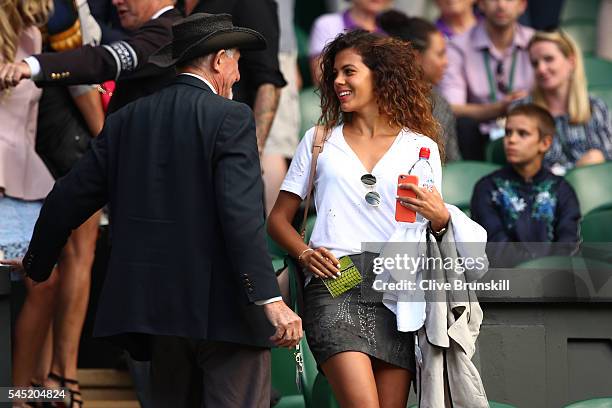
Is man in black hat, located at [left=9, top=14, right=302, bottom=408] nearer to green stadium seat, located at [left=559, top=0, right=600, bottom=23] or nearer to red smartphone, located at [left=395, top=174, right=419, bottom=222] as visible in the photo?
red smartphone, located at [left=395, top=174, right=419, bottom=222]

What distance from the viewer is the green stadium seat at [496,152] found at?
7.88 metres

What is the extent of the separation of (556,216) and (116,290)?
2.80 meters

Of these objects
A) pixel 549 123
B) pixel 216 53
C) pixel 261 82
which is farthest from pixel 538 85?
pixel 216 53

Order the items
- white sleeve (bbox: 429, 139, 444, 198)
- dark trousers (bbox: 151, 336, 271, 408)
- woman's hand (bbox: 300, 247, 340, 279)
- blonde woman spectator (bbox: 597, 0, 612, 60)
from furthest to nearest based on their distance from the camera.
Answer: blonde woman spectator (bbox: 597, 0, 612, 60) → white sleeve (bbox: 429, 139, 444, 198) → woman's hand (bbox: 300, 247, 340, 279) → dark trousers (bbox: 151, 336, 271, 408)

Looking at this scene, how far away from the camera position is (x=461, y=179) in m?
7.30

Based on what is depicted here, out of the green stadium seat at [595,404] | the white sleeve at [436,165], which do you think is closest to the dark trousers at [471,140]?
the white sleeve at [436,165]

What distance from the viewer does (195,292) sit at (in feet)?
→ 14.5

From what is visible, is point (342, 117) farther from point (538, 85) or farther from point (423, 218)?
point (538, 85)

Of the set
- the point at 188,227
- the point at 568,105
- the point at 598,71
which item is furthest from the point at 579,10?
the point at 188,227

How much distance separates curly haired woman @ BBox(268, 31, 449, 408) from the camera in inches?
186

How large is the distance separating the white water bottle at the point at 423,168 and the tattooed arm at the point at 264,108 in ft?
5.55

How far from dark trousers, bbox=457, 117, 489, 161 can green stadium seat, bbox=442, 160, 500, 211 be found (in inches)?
35.6

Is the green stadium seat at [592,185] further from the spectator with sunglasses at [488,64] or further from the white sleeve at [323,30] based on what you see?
the white sleeve at [323,30]

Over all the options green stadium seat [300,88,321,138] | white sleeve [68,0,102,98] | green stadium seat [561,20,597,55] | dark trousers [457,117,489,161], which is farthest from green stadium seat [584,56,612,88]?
white sleeve [68,0,102,98]
